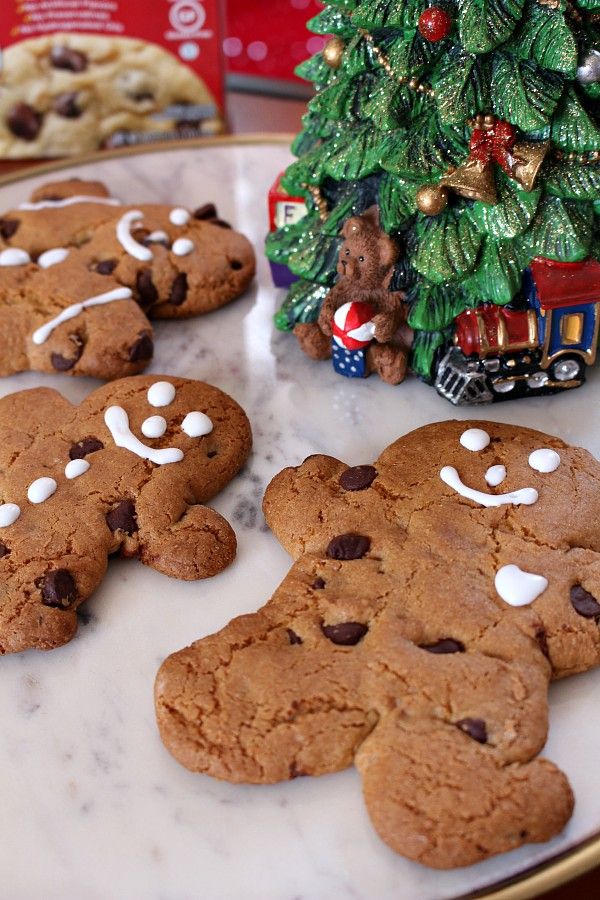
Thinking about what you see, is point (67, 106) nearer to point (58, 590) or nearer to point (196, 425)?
point (196, 425)

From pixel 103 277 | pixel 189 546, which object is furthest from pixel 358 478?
pixel 103 277

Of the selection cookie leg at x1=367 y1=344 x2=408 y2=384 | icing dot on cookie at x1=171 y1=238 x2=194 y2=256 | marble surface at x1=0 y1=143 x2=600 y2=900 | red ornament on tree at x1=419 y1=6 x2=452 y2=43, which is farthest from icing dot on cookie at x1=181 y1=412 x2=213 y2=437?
red ornament on tree at x1=419 y1=6 x2=452 y2=43

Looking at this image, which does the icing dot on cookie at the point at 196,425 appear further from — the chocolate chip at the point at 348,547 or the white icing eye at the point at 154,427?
the chocolate chip at the point at 348,547

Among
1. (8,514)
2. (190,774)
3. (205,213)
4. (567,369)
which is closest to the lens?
(190,774)

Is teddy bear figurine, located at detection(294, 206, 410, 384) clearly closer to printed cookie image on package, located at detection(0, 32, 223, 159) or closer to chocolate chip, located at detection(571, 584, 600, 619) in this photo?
chocolate chip, located at detection(571, 584, 600, 619)

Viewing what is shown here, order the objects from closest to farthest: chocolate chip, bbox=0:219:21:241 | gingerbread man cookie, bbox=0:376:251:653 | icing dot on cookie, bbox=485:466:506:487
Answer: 1. gingerbread man cookie, bbox=0:376:251:653
2. icing dot on cookie, bbox=485:466:506:487
3. chocolate chip, bbox=0:219:21:241

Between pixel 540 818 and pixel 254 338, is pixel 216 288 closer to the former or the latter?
pixel 254 338

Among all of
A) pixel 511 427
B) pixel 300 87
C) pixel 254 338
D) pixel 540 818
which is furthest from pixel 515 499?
pixel 300 87
